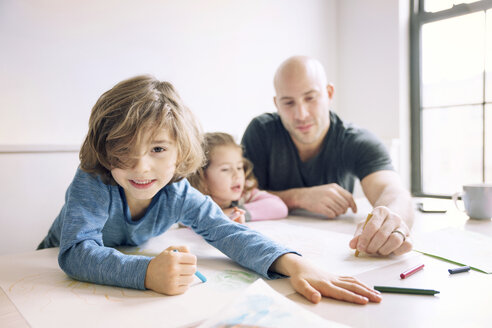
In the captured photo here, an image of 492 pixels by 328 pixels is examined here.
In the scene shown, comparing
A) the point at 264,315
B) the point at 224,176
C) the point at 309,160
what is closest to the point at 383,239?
the point at 264,315

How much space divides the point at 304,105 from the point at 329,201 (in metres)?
0.43

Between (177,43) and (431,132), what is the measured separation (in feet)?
5.58

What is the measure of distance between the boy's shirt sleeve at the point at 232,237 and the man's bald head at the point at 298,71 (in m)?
0.77

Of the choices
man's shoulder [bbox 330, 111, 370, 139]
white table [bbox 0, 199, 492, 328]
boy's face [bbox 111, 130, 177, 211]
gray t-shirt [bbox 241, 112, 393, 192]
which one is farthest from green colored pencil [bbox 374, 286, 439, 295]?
man's shoulder [bbox 330, 111, 370, 139]

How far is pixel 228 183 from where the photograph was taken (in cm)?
127

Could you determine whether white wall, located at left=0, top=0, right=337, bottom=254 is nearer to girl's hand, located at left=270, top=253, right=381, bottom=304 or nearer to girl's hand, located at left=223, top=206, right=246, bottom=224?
girl's hand, located at left=223, top=206, right=246, bottom=224

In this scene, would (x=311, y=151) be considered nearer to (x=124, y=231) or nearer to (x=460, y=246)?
(x=460, y=246)

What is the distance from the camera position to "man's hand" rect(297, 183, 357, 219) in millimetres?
1235

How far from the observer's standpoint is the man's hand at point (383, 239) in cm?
78

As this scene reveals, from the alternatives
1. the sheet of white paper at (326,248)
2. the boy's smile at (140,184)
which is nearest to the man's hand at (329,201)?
the sheet of white paper at (326,248)

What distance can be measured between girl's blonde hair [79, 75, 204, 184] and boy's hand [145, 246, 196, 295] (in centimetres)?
19

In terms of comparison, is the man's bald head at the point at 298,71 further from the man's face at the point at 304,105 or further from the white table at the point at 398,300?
the white table at the point at 398,300

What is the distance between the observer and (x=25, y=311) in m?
0.54

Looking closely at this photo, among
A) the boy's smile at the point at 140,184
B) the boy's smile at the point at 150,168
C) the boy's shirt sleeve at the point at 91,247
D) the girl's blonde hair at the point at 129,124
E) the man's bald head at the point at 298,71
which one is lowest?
the boy's shirt sleeve at the point at 91,247
